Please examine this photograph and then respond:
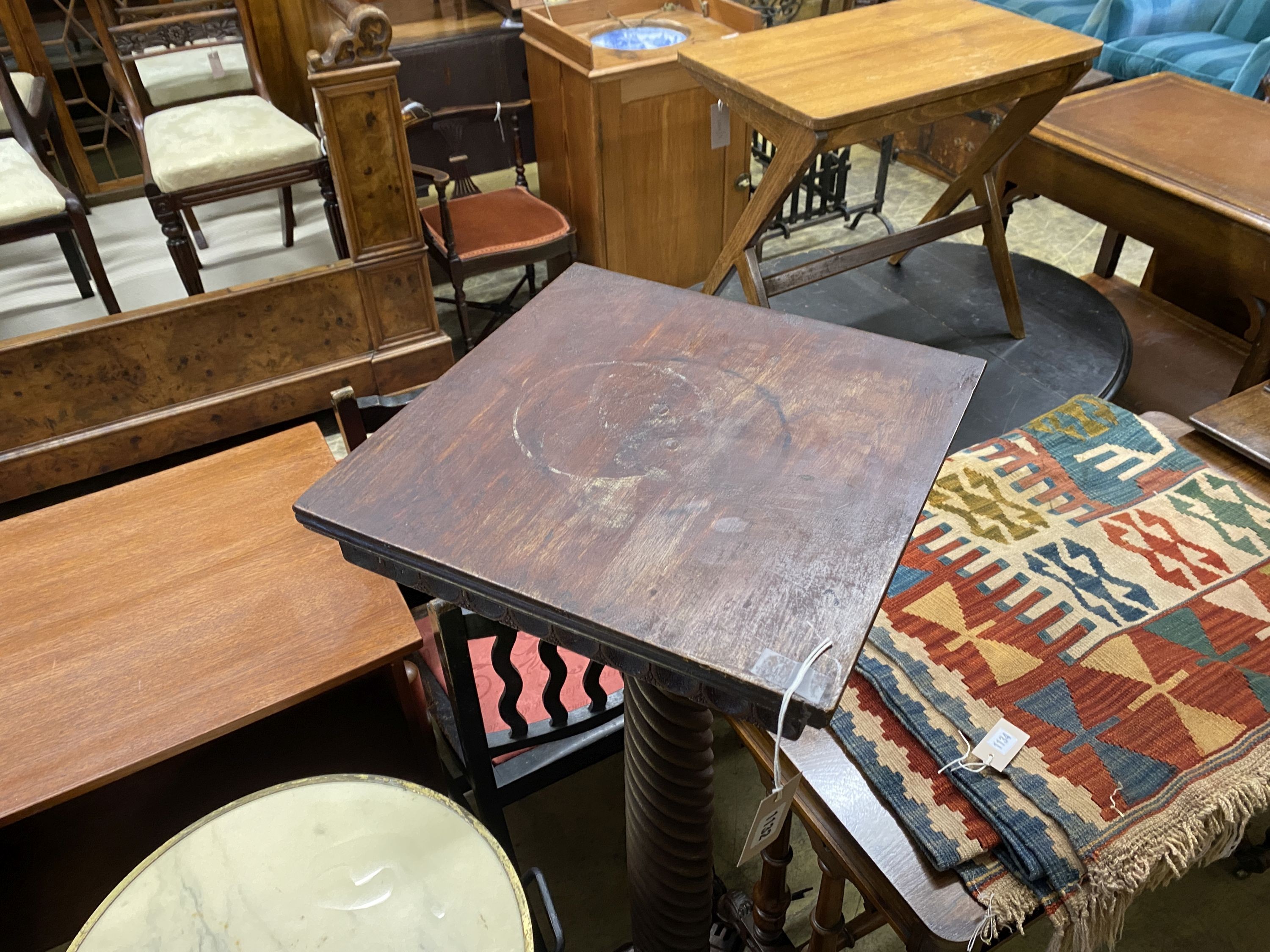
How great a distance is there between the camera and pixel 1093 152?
2.42 m

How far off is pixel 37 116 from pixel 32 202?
0.81 meters

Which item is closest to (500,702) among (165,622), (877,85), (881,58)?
(165,622)

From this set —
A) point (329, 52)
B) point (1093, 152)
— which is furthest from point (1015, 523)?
point (329, 52)

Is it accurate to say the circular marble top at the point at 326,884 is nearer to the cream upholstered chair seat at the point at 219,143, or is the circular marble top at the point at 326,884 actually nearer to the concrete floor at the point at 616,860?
the concrete floor at the point at 616,860

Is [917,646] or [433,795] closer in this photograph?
[433,795]

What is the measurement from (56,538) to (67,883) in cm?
61

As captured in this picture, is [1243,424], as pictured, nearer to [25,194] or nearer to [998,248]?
[998,248]

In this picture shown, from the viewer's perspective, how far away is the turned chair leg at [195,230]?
317 centimetres

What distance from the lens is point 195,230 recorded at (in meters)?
3.20

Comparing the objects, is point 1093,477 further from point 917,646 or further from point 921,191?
point 921,191

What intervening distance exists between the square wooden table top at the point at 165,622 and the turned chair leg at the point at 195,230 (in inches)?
72.4

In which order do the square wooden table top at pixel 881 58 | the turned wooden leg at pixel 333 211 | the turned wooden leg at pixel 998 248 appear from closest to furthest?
the square wooden table top at pixel 881 58
the turned wooden leg at pixel 998 248
the turned wooden leg at pixel 333 211

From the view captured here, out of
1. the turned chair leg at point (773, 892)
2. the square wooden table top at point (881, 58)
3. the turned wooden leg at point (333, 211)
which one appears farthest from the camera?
the turned wooden leg at point (333, 211)

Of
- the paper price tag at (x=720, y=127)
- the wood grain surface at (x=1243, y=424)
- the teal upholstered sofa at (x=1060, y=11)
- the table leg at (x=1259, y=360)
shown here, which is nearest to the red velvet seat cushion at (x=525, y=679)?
the wood grain surface at (x=1243, y=424)
